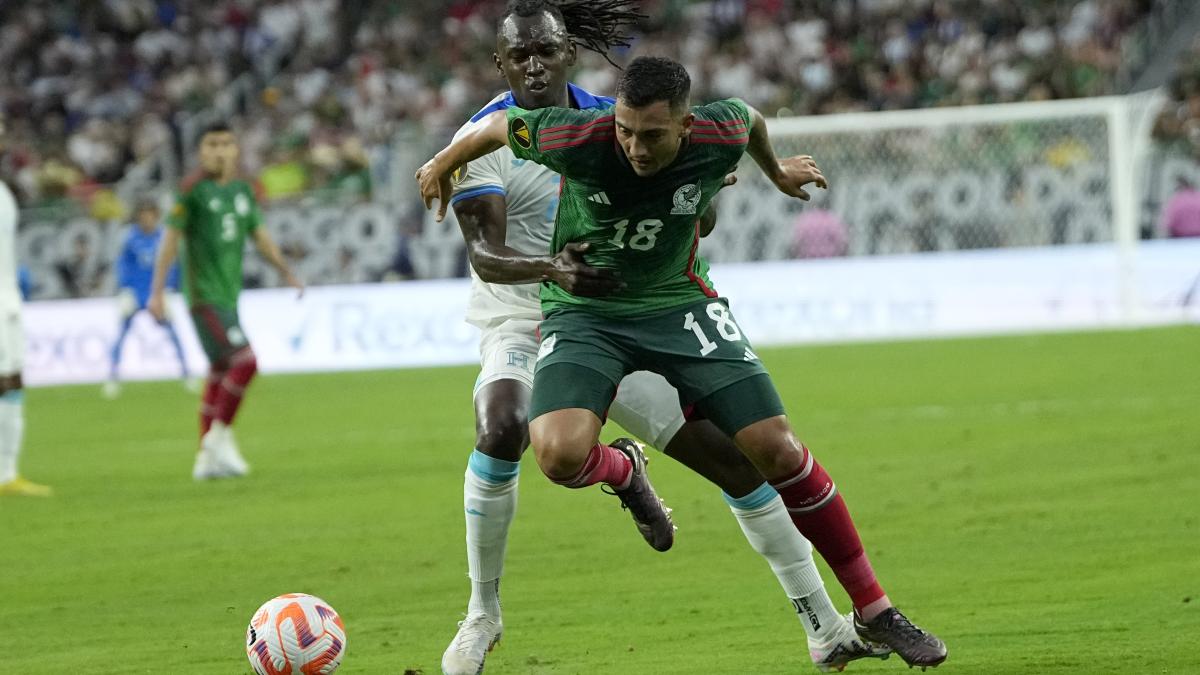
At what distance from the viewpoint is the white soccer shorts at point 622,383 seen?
19.0 feet

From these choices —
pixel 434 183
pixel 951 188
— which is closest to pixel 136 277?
pixel 951 188

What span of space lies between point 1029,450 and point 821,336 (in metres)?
9.29

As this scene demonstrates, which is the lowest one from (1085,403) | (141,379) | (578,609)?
(141,379)

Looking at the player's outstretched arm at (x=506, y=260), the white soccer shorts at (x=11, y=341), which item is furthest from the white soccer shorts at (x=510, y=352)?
the white soccer shorts at (x=11, y=341)

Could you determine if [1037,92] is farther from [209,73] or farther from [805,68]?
[209,73]

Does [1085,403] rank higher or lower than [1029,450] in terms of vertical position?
lower

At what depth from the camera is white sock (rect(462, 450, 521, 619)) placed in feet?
19.2

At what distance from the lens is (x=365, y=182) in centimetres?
2250

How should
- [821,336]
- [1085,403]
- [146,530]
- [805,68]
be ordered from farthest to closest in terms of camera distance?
[805,68] < [821,336] < [1085,403] < [146,530]

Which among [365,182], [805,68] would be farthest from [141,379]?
[805,68]

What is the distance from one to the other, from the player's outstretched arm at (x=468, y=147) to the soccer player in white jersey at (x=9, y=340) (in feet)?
19.8

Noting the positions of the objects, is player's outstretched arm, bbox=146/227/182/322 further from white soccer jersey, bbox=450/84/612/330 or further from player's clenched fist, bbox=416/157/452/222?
player's clenched fist, bbox=416/157/452/222

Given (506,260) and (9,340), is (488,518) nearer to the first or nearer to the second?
(506,260)

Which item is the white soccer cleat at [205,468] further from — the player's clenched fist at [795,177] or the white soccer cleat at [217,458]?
the player's clenched fist at [795,177]
